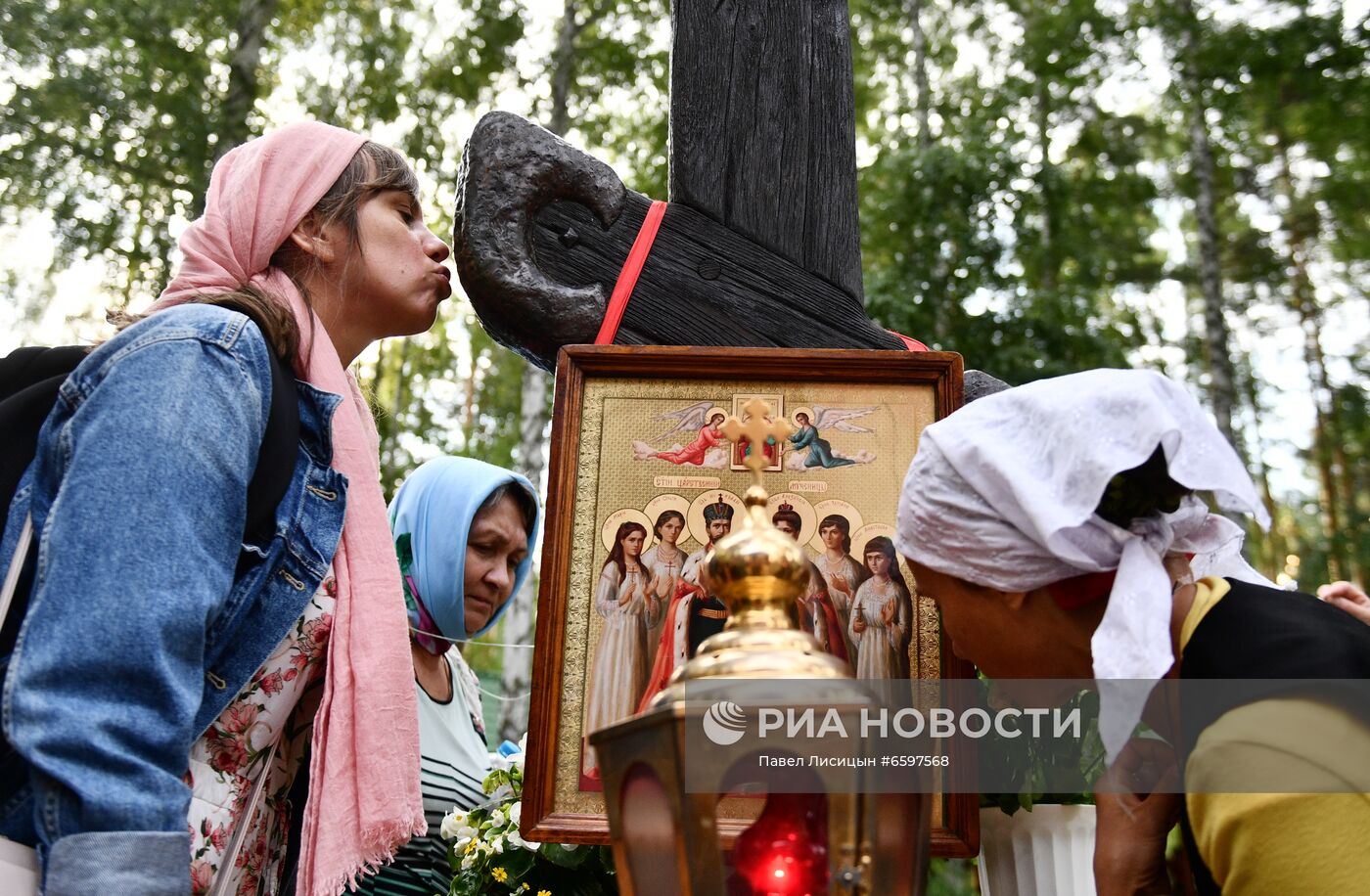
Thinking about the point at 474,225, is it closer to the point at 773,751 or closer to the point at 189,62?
the point at 773,751

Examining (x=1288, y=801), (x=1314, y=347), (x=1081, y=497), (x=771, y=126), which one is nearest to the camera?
(x=1288, y=801)

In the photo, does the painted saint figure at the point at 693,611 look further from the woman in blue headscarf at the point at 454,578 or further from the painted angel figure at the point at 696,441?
the woman in blue headscarf at the point at 454,578

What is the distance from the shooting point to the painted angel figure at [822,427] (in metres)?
2.20

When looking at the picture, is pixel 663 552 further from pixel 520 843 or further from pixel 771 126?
pixel 771 126

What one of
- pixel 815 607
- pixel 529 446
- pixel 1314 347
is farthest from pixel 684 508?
pixel 1314 347

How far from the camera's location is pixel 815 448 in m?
2.20

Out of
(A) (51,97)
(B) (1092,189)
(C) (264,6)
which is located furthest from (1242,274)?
(A) (51,97)

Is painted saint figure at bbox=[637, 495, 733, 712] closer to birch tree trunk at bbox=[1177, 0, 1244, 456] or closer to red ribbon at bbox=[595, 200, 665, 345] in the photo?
red ribbon at bbox=[595, 200, 665, 345]

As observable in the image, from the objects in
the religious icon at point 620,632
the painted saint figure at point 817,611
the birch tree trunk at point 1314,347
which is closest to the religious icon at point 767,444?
the painted saint figure at point 817,611

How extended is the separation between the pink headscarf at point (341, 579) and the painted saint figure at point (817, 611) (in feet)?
2.51

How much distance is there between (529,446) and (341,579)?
974 centimetres

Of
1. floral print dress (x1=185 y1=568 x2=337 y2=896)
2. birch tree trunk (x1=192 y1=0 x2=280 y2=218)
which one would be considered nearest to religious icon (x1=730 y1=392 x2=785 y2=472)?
floral print dress (x1=185 y1=568 x2=337 y2=896)

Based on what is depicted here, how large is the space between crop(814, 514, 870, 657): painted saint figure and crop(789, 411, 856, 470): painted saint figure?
0.39 ft

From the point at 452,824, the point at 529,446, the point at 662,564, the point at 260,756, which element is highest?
the point at 529,446
